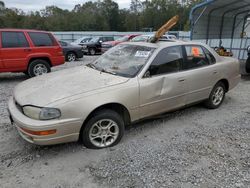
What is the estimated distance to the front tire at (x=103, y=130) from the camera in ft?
10.2

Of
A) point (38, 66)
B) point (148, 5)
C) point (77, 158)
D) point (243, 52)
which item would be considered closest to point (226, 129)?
point (77, 158)

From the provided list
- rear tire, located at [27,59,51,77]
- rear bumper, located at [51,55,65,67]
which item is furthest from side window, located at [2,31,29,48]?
rear bumper, located at [51,55,65,67]

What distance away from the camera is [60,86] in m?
3.28

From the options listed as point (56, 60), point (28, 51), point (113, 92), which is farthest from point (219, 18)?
point (113, 92)

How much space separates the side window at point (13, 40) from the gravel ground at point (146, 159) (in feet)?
11.7

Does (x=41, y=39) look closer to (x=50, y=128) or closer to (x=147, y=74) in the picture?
(x=147, y=74)

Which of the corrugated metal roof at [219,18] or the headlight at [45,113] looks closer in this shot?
the headlight at [45,113]

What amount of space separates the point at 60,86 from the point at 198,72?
255cm

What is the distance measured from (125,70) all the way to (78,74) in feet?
2.68

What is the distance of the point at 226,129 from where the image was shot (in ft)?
13.1

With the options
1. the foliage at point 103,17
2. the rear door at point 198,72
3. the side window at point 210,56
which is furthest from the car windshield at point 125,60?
the foliage at point 103,17

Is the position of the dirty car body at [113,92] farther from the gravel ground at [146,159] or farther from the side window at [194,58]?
the gravel ground at [146,159]

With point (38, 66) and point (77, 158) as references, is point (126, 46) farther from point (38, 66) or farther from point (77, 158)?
point (38, 66)

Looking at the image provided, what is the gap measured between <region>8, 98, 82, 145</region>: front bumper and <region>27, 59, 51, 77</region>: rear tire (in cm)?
485
